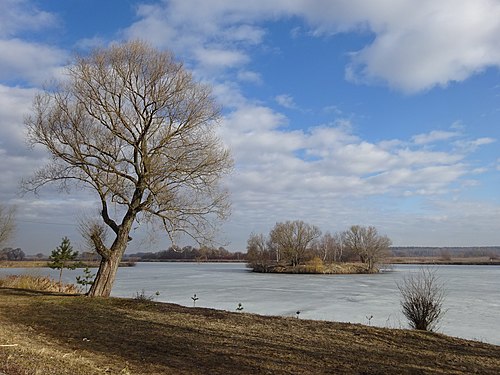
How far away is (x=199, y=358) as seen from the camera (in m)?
6.28

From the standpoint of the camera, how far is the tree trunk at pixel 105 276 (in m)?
13.4

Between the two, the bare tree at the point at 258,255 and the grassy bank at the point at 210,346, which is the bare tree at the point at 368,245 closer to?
the bare tree at the point at 258,255

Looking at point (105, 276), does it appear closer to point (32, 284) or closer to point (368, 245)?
point (32, 284)

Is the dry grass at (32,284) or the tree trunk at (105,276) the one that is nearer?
the tree trunk at (105,276)

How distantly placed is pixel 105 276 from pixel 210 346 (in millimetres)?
7358

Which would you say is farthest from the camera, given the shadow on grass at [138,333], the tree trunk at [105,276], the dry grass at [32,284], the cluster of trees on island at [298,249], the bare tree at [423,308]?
the cluster of trees on island at [298,249]

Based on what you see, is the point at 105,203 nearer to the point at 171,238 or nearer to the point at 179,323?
the point at 171,238

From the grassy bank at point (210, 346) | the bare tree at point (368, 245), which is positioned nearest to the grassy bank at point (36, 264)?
the grassy bank at point (210, 346)

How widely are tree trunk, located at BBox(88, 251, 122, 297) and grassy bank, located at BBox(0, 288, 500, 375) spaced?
106 inches

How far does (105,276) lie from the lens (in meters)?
13.5

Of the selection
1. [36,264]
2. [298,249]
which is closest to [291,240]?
[298,249]

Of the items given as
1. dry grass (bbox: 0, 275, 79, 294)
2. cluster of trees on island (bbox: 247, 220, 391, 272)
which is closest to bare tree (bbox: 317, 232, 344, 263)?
cluster of trees on island (bbox: 247, 220, 391, 272)

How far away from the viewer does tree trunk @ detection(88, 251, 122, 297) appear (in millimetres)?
13363

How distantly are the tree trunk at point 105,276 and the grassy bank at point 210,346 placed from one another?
2.69m
